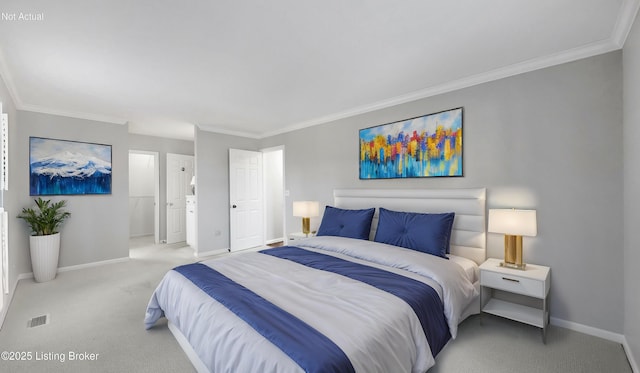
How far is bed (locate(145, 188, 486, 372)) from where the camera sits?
1.30 m

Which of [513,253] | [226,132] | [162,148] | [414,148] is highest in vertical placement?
[226,132]

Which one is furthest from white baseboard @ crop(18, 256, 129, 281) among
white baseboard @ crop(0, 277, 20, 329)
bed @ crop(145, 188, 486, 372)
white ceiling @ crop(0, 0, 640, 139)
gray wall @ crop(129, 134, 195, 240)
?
bed @ crop(145, 188, 486, 372)

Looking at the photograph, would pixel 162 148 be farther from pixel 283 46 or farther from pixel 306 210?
pixel 283 46

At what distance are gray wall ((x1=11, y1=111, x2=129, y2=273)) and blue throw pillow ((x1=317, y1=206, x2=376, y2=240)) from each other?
347cm

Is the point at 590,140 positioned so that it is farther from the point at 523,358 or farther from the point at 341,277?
the point at 341,277

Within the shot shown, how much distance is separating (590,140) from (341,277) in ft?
7.70

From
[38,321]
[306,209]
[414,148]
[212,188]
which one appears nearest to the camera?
[38,321]

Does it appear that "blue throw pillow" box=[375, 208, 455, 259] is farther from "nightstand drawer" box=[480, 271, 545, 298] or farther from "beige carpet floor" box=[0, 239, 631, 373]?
"beige carpet floor" box=[0, 239, 631, 373]

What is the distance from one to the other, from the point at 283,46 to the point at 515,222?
2.45 meters

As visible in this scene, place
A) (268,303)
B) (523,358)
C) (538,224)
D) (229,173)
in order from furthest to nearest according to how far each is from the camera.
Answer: (229,173), (538,224), (523,358), (268,303)

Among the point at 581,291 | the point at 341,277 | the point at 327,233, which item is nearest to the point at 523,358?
the point at 581,291

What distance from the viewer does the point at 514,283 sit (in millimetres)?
2268

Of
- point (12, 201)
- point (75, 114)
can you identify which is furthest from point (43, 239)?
point (75, 114)

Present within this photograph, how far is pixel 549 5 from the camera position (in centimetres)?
175
